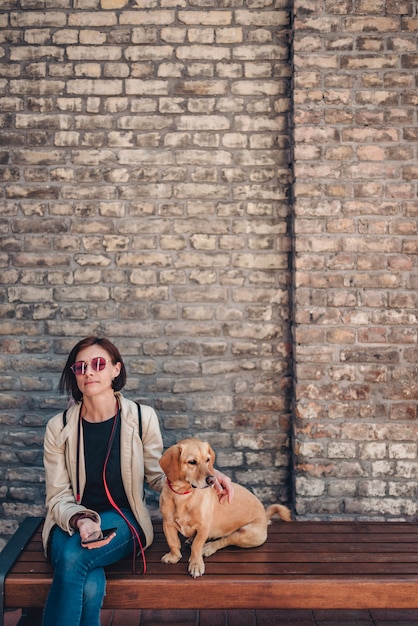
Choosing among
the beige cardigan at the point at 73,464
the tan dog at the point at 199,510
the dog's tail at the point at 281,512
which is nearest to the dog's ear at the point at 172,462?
the tan dog at the point at 199,510

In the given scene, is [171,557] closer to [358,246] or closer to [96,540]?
[96,540]

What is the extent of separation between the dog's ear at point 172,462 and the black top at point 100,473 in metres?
0.31

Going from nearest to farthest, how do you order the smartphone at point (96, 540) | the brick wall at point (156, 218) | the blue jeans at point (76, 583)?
the blue jeans at point (76, 583) → the smartphone at point (96, 540) → the brick wall at point (156, 218)

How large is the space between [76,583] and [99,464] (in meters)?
0.57

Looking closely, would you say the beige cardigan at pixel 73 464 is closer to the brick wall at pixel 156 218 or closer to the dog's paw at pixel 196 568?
the dog's paw at pixel 196 568

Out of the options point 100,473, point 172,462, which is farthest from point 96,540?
point 172,462

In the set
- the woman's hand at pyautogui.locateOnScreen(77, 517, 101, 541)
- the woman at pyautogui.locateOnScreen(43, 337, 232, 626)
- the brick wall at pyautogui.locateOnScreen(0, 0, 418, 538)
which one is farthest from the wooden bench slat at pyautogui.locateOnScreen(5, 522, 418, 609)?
the brick wall at pyautogui.locateOnScreen(0, 0, 418, 538)

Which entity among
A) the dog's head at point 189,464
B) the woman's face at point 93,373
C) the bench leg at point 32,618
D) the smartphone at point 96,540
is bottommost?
the bench leg at point 32,618

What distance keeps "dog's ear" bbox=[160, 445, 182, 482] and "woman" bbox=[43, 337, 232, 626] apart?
22 centimetres

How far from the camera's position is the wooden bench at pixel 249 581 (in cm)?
261

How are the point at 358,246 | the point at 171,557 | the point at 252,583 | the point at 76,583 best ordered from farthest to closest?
1. the point at 358,246
2. the point at 171,557
3. the point at 252,583
4. the point at 76,583

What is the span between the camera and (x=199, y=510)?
2715 millimetres

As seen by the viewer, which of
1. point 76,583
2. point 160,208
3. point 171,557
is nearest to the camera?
point 76,583

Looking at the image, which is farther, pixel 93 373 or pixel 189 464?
pixel 93 373
